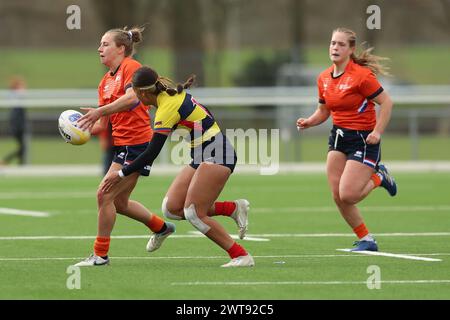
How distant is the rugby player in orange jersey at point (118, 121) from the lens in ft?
37.3

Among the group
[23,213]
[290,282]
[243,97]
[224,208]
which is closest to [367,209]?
[23,213]

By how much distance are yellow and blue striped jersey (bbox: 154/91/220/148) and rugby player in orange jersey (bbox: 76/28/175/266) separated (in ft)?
2.11

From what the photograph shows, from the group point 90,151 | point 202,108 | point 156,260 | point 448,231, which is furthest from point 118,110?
point 90,151

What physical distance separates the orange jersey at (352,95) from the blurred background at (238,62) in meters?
8.71

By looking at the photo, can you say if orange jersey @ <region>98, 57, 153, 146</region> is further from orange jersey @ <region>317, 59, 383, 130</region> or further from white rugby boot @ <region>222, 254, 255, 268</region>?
orange jersey @ <region>317, 59, 383, 130</region>

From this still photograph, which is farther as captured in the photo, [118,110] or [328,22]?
[328,22]

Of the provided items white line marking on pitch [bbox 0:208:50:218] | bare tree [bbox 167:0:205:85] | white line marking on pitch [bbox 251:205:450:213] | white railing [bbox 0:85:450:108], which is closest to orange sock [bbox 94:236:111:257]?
white line marking on pitch [bbox 0:208:50:218]

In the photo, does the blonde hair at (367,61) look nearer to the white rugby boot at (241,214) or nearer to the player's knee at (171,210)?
the white rugby boot at (241,214)

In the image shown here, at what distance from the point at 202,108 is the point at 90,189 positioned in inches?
474

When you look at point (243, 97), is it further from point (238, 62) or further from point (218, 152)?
point (238, 62)

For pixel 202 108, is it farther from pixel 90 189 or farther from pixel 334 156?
pixel 90 189

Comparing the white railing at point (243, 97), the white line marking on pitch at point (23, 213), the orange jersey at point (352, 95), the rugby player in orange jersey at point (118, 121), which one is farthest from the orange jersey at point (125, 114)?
the white railing at point (243, 97)

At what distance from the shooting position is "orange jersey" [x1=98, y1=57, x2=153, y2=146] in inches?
459
